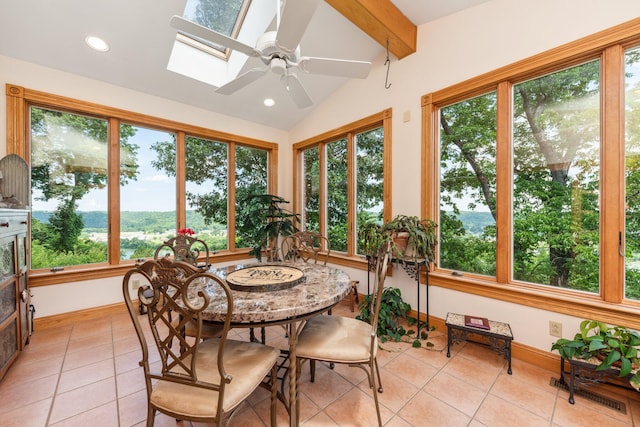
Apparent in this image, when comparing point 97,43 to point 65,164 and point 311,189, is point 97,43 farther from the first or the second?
point 311,189

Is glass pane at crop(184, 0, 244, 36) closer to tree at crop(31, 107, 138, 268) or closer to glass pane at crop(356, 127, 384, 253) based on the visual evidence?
tree at crop(31, 107, 138, 268)

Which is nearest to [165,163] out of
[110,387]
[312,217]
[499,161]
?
[312,217]

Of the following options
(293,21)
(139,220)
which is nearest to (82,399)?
(139,220)

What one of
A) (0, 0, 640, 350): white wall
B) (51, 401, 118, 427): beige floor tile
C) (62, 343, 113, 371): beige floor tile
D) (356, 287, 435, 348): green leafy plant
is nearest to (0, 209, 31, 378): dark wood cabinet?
(62, 343, 113, 371): beige floor tile

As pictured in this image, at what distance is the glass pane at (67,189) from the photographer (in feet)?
9.05

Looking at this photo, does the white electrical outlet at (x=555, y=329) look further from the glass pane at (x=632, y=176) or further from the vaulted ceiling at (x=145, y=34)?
A: the vaulted ceiling at (x=145, y=34)

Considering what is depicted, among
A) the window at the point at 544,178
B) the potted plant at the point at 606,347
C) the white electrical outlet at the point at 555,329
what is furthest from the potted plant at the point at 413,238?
the potted plant at the point at 606,347

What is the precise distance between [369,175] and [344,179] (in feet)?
1.44

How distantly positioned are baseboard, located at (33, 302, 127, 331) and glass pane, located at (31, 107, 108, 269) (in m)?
0.55

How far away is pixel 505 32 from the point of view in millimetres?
2250

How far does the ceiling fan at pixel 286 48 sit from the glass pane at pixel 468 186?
4.13 ft

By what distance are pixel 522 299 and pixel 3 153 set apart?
Answer: 4.95 m

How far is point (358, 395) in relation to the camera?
1.76 meters

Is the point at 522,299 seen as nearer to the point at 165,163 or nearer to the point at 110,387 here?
the point at 110,387
